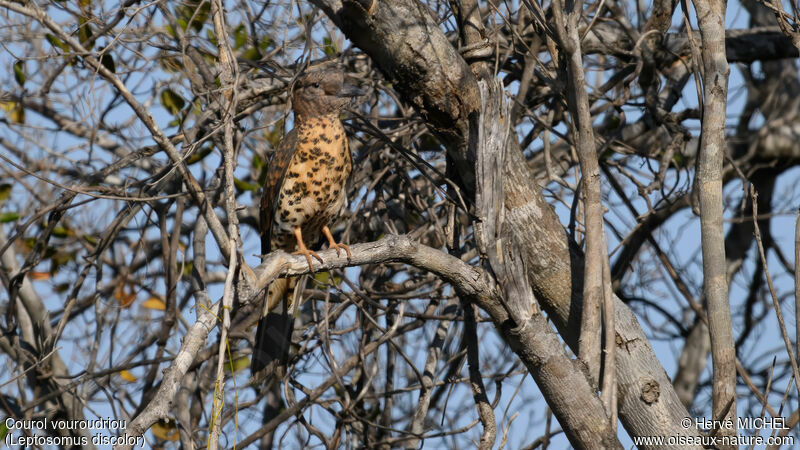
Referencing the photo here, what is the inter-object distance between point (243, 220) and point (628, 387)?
2.75 metres

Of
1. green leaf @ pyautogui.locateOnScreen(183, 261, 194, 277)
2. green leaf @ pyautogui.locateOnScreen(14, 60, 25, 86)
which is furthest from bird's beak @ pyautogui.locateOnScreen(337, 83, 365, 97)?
green leaf @ pyautogui.locateOnScreen(14, 60, 25, 86)

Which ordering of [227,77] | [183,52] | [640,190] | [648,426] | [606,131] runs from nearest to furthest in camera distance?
[227,77] < [648,426] < [183,52] < [640,190] < [606,131]

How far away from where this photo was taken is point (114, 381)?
488cm

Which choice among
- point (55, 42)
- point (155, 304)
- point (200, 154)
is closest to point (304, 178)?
point (200, 154)

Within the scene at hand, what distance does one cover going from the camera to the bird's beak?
4.11 metres

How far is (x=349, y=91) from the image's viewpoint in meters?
4.12

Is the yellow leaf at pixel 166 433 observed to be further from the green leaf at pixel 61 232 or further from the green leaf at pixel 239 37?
the green leaf at pixel 239 37

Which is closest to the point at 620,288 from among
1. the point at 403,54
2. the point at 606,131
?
the point at 606,131

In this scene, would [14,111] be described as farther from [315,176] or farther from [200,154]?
[315,176]

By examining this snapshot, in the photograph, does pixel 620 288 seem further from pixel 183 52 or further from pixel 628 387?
pixel 183 52

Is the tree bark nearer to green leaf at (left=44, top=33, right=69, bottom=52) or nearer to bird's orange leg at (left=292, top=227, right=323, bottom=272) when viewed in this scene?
bird's orange leg at (left=292, top=227, right=323, bottom=272)

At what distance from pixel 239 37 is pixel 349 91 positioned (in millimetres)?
790

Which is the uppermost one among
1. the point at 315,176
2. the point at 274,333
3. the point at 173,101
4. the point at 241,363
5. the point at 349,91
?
the point at 173,101

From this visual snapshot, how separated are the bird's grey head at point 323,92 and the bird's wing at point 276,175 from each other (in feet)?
0.55
